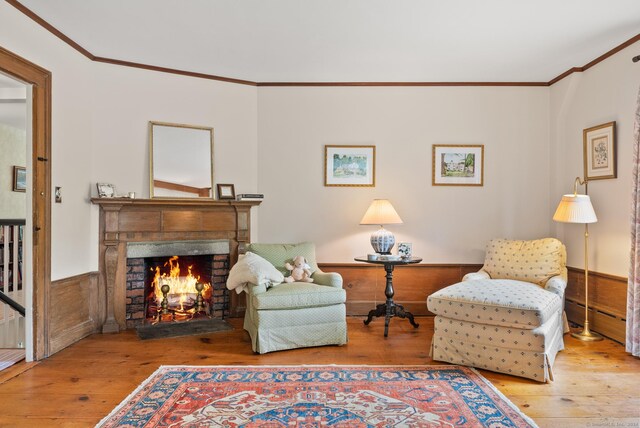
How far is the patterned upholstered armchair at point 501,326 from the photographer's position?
9.65ft

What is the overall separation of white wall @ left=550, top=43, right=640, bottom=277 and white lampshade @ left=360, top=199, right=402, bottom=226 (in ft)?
6.06

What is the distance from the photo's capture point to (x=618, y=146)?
389 centimetres

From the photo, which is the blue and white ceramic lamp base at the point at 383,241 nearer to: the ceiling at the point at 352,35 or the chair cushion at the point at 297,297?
the chair cushion at the point at 297,297

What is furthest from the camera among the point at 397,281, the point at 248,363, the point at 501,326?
the point at 397,281

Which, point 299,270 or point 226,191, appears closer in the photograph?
point 299,270

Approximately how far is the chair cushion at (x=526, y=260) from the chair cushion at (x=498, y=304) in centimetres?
55

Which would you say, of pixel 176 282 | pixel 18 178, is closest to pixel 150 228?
pixel 176 282

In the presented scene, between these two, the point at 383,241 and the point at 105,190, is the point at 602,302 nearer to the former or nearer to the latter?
the point at 383,241

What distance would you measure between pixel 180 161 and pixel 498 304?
10.8ft

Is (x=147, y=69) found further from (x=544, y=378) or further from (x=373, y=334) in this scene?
(x=544, y=378)

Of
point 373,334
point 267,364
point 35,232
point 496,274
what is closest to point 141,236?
point 35,232

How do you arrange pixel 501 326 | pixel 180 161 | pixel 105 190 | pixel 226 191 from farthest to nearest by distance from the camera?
1. pixel 226 191
2. pixel 180 161
3. pixel 105 190
4. pixel 501 326

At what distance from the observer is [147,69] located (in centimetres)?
439

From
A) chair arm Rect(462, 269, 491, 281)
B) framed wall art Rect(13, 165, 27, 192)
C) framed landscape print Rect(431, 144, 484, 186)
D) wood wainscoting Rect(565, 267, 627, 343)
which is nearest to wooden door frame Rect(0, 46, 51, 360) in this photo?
chair arm Rect(462, 269, 491, 281)
